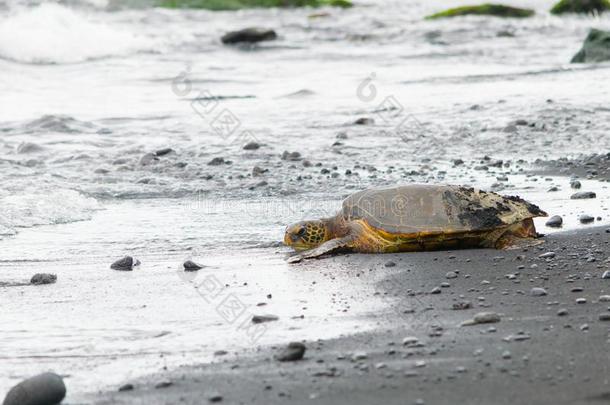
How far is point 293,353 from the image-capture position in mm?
3775

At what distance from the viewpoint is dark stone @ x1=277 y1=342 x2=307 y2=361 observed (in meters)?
3.78

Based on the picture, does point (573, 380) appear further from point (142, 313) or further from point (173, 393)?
point (142, 313)

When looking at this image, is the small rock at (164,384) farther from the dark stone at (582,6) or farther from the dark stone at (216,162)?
the dark stone at (582,6)

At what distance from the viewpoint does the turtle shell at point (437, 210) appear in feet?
19.0

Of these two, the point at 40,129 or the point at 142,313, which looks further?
the point at 40,129

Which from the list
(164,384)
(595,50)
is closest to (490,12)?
(595,50)

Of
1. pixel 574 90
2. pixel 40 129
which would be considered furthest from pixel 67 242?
pixel 574 90

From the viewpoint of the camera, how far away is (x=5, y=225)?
718 centimetres

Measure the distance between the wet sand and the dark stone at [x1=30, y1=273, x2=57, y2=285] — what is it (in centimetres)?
187

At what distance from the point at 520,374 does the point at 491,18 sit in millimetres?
28934

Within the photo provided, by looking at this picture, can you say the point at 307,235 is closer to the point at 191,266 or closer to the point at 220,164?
the point at 191,266

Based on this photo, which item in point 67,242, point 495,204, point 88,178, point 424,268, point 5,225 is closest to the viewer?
point 424,268

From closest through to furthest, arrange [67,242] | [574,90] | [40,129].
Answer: [67,242] < [40,129] < [574,90]

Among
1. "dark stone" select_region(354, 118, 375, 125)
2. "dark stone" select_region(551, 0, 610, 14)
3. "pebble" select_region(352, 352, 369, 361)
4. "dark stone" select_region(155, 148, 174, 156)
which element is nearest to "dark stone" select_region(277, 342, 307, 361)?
"pebble" select_region(352, 352, 369, 361)
